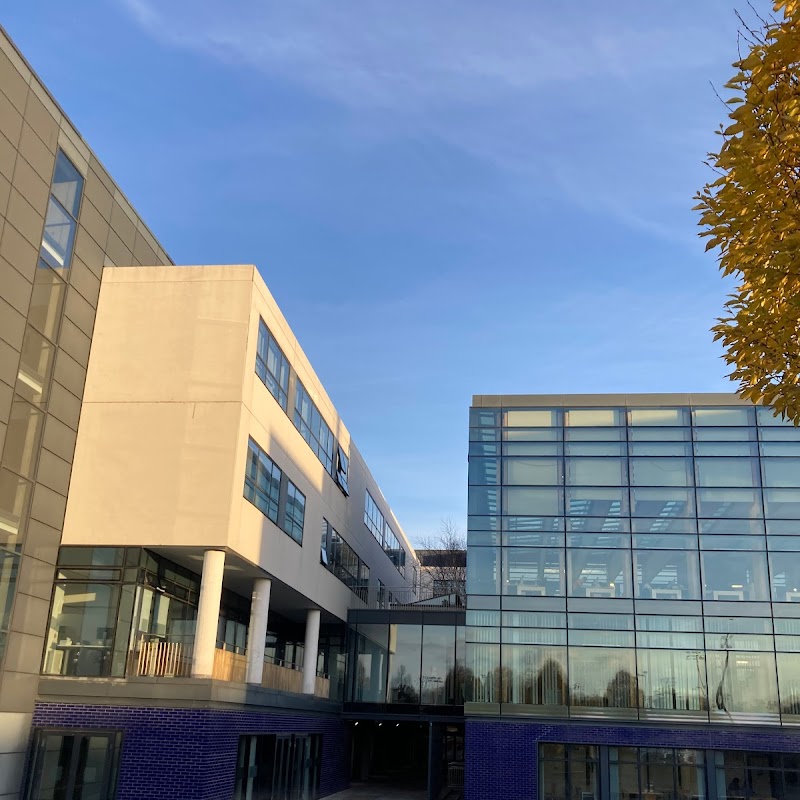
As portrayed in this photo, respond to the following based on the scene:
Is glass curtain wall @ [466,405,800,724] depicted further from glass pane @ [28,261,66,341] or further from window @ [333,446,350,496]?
glass pane @ [28,261,66,341]

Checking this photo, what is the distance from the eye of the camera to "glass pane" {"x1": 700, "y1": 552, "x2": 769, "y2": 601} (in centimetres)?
2641

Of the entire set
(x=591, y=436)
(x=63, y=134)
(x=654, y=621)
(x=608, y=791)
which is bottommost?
(x=608, y=791)

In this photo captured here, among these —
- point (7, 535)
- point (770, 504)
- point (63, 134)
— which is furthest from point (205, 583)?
point (770, 504)

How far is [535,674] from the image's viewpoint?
86.4 ft

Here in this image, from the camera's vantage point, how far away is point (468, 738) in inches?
1011

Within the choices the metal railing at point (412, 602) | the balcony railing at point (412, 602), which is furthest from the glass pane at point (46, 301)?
the balcony railing at point (412, 602)

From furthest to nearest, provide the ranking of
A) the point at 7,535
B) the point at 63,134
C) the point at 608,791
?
the point at 608,791, the point at 63,134, the point at 7,535

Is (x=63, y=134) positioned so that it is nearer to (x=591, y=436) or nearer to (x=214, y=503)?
(x=214, y=503)

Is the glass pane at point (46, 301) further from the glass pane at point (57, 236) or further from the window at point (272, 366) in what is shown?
the window at point (272, 366)

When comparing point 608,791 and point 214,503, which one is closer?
point 214,503

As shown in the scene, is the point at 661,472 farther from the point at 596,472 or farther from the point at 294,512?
the point at 294,512

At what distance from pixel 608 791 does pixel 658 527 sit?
7805mm

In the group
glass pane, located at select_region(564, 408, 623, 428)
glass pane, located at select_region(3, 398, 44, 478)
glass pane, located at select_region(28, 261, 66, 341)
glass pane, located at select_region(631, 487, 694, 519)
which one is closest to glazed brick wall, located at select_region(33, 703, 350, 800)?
glass pane, located at select_region(3, 398, 44, 478)

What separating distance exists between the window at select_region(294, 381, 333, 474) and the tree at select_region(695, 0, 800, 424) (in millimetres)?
20035
